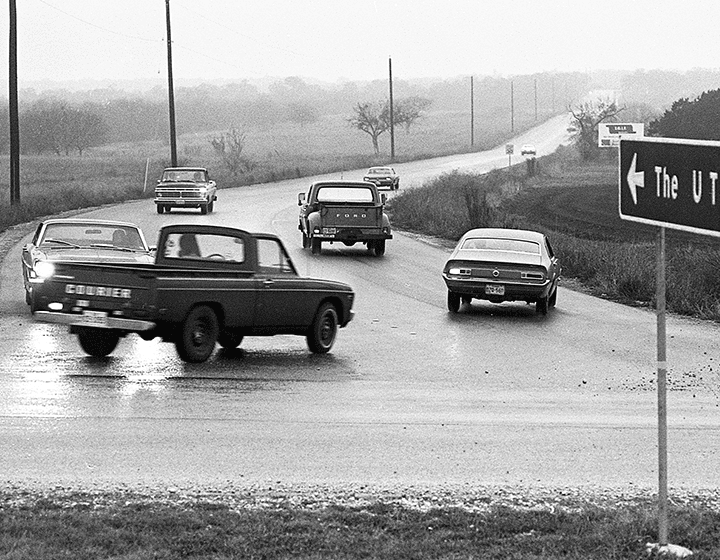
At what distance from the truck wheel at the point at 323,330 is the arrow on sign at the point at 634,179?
9.57 metres

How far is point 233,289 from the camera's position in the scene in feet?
50.2

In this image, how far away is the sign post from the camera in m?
6.51

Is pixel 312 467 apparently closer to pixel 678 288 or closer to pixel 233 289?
pixel 233 289

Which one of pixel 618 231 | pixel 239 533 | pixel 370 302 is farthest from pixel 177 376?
pixel 618 231

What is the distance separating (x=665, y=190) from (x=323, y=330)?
9.99m

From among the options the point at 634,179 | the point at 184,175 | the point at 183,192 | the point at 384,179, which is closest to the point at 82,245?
the point at 634,179

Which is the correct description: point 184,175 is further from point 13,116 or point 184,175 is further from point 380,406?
point 380,406

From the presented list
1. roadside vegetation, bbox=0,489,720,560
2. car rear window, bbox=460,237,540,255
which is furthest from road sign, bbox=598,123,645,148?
roadside vegetation, bbox=0,489,720,560

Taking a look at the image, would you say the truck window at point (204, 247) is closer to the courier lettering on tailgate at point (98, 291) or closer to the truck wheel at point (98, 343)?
the truck wheel at point (98, 343)

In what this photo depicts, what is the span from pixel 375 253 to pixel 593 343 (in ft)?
52.0

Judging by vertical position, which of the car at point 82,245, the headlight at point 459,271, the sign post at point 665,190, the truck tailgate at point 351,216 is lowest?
the headlight at point 459,271

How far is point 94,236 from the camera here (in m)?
21.6

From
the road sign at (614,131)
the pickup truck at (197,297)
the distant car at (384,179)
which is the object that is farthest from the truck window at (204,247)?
the distant car at (384,179)

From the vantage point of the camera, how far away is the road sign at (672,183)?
21.3ft
